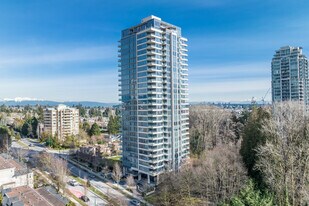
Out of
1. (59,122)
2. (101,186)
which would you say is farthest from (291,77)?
(59,122)

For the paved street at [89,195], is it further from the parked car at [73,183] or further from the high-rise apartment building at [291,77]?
the high-rise apartment building at [291,77]

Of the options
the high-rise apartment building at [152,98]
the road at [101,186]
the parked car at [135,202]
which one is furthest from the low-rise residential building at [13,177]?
the high-rise apartment building at [152,98]

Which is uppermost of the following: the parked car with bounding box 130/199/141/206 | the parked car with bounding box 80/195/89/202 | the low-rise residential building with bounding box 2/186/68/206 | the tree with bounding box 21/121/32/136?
the tree with bounding box 21/121/32/136

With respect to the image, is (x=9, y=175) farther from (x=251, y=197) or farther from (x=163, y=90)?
(x=251, y=197)

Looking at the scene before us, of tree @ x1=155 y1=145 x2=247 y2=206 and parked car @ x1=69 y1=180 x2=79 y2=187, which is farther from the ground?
tree @ x1=155 y1=145 x2=247 y2=206

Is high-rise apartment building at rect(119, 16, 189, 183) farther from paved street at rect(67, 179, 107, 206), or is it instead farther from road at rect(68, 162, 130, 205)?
paved street at rect(67, 179, 107, 206)

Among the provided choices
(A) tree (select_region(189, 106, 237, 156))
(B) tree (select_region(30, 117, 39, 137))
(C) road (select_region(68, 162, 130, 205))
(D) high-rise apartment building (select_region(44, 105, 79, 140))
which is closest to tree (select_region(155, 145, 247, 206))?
(C) road (select_region(68, 162, 130, 205))
